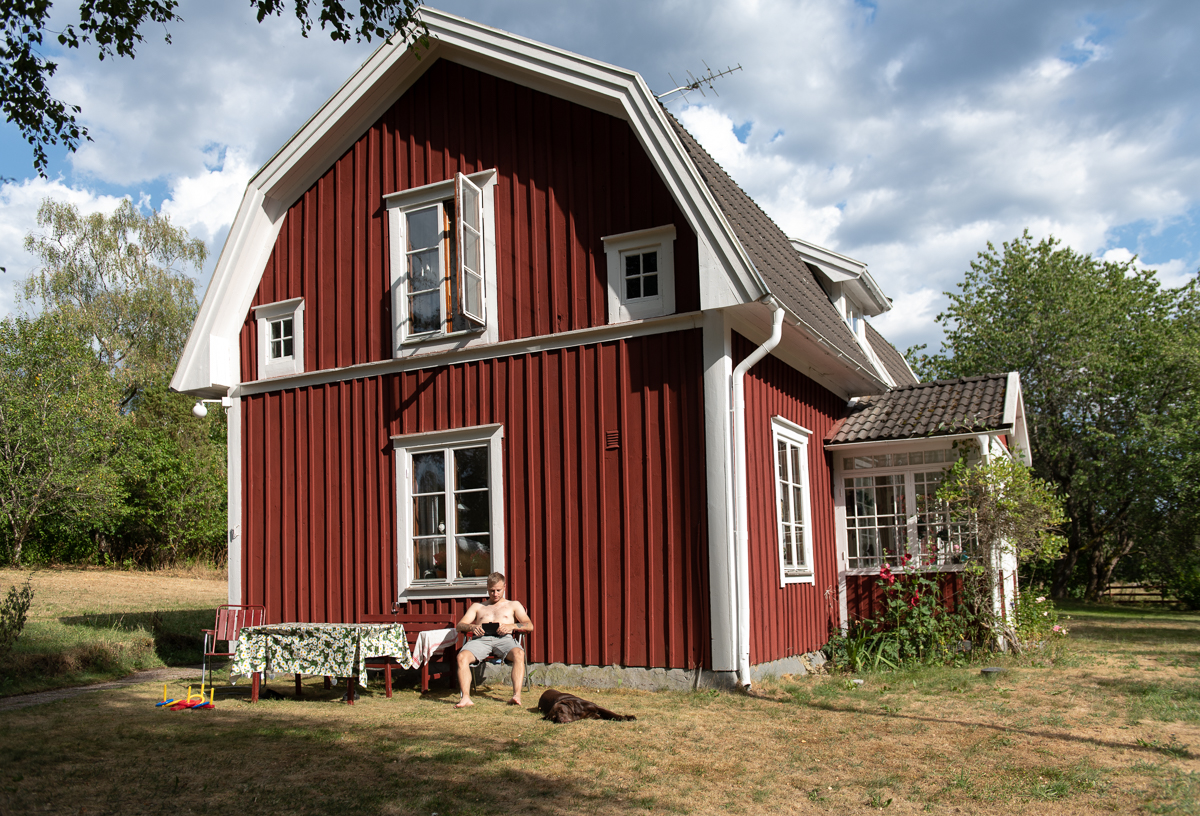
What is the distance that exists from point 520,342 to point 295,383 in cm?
332

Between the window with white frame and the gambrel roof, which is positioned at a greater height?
the gambrel roof

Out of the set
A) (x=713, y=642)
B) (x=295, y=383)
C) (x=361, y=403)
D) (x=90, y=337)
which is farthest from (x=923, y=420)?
(x=90, y=337)

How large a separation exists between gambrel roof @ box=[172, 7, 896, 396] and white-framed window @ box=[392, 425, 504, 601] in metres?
1.63

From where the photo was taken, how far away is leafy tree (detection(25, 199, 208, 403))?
105ft

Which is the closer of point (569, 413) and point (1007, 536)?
point (569, 413)

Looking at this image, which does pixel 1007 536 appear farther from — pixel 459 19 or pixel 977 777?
pixel 459 19

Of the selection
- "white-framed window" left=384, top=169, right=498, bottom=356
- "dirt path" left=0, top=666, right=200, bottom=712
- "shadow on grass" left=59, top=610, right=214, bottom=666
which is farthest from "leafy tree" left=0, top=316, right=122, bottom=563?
"white-framed window" left=384, top=169, right=498, bottom=356

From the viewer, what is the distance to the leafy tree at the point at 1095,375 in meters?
25.9

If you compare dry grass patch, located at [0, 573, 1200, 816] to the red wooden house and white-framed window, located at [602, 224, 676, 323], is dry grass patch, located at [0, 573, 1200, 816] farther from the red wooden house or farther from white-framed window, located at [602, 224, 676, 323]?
white-framed window, located at [602, 224, 676, 323]

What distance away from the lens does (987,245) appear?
30.3 meters

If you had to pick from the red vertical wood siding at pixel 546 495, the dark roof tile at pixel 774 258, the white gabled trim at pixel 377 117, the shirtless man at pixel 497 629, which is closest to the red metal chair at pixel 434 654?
the red vertical wood siding at pixel 546 495

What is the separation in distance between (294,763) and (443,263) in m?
6.26

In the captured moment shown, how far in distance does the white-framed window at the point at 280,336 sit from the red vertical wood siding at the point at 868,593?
7.69 m

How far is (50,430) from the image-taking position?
90.9 feet
